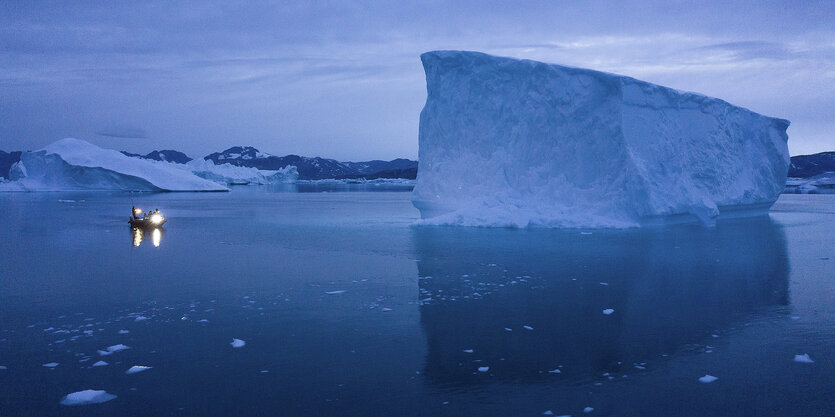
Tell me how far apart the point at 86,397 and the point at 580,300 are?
5.52 meters

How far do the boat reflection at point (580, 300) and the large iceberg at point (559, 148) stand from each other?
11.7ft

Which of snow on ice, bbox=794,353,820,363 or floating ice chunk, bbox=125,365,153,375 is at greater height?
snow on ice, bbox=794,353,820,363

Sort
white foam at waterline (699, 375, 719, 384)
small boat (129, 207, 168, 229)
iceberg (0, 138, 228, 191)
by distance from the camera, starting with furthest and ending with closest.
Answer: iceberg (0, 138, 228, 191) → small boat (129, 207, 168, 229) → white foam at waterline (699, 375, 719, 384)

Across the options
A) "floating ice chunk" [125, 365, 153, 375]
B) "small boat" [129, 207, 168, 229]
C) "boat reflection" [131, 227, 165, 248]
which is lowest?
"boat reflection" [131, 227, 165, 248]

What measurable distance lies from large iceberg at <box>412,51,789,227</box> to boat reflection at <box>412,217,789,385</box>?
3578 mm

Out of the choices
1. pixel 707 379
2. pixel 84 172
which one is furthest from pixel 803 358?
pixel 84 172

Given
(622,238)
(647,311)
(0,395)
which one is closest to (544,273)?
(647,311)

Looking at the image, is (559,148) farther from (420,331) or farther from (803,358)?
(803,358)

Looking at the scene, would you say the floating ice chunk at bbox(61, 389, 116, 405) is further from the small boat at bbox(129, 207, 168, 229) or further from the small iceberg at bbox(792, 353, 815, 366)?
the small boat at bbox(129, 207, 168, 229)

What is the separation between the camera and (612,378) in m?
4.39

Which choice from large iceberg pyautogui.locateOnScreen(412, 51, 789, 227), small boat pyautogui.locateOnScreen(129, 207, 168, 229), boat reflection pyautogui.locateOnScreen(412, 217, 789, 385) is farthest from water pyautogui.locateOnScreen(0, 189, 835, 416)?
small boat pyautogui.locateOnScreen(129, 207, 168, 229)

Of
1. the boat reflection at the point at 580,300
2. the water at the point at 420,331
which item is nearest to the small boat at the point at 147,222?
the water at the point at 420,331

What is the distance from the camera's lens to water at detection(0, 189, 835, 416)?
158 inches

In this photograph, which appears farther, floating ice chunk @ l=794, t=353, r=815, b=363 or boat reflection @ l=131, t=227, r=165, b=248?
boat reflection @ l=131, t=227, r=165, b=248
